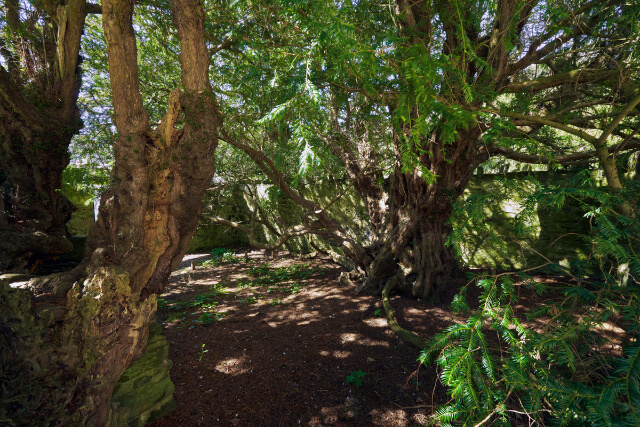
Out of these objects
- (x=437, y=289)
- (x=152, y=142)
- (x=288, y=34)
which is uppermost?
(x=288, y=34)

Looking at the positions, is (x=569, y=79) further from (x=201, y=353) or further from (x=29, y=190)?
(x=29, y=190)

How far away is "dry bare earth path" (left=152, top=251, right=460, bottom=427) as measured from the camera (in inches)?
82.8

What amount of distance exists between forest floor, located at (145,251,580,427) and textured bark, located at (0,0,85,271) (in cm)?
174

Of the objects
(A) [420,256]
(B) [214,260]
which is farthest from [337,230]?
(B) [214,260]

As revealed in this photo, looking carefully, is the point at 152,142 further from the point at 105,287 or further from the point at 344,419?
the point at 344,419

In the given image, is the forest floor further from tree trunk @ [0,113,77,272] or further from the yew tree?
tree trunk @ [0,113,77,272]

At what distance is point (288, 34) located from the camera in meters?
2.61

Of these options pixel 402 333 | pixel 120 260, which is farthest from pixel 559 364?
pixel 120 260

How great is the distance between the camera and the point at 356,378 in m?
2.40

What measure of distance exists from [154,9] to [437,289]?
5571mm

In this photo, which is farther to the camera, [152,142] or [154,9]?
[154,9]

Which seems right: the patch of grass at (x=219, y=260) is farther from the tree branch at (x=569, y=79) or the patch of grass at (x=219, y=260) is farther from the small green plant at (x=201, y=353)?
the tree branch at (x=569, y=79)

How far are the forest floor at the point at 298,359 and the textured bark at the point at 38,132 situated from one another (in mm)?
1739

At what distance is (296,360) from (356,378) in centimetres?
66
